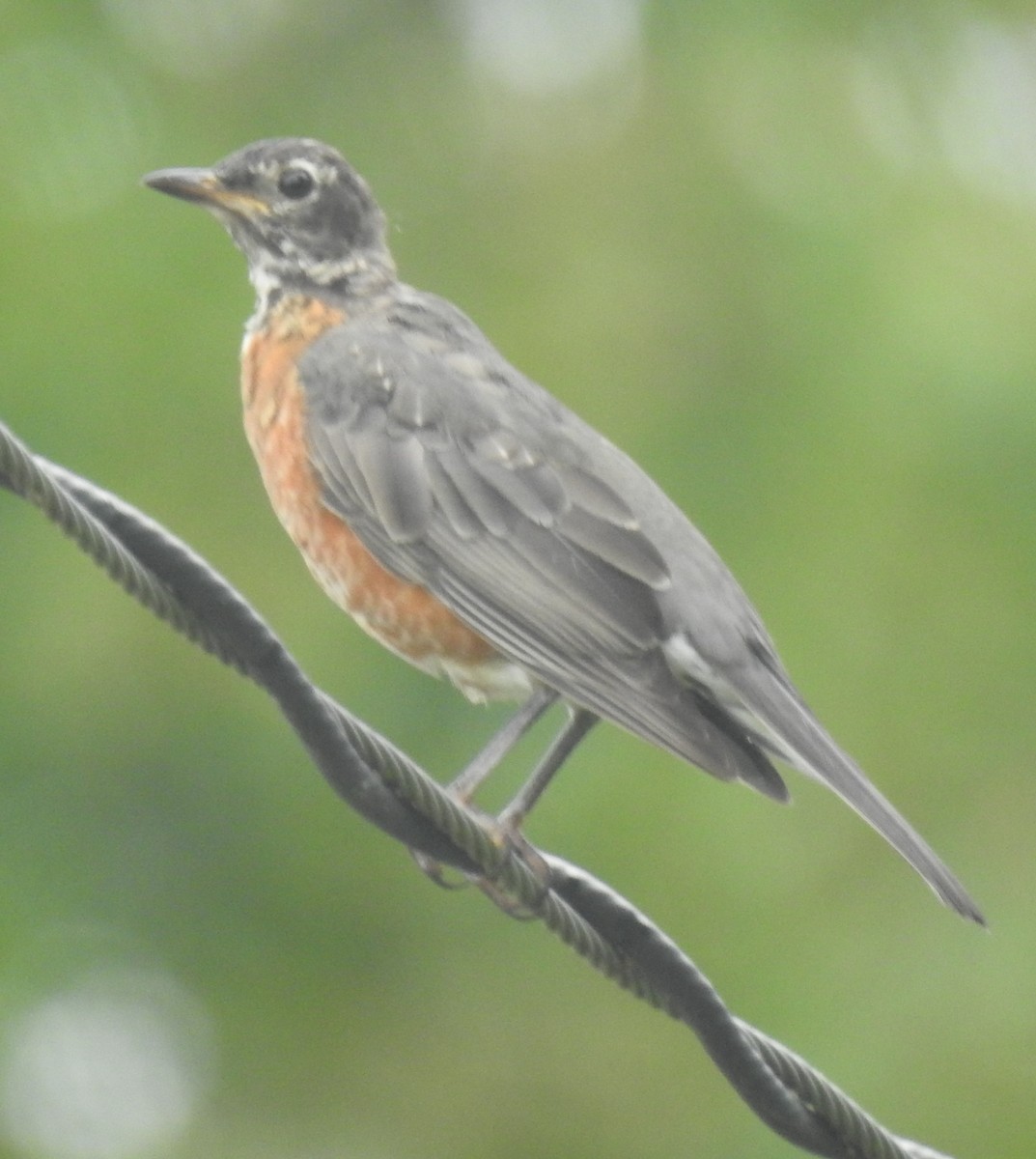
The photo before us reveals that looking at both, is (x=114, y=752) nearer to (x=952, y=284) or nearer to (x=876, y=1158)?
(x=952, y=284)

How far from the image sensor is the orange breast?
4719 millimetres

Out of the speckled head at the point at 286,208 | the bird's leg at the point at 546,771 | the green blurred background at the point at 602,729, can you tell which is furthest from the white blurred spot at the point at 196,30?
the bird's leg at the point at 546,771

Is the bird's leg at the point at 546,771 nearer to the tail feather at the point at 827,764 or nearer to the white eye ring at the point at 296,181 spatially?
the tail feather at the point at 827,764

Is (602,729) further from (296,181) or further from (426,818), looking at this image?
(426,818)

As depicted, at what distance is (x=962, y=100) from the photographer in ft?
25.7

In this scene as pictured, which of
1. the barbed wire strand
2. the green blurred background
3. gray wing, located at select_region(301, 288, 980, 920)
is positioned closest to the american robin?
gray wing, located at select_region(301, 288, 980, 920)

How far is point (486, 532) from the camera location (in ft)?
15.7

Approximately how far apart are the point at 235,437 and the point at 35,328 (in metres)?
0.72

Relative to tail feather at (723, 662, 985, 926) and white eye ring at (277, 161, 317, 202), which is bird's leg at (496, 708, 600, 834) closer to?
tail feather at (723, 662, 985, 926)

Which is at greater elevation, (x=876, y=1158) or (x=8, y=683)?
(x=876, y=1158)

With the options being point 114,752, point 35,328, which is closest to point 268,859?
point 114,752

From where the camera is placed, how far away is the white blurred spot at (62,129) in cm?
745

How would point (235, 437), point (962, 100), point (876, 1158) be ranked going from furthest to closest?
point (962, 100)
point (235, 437)
point (876, 1158)

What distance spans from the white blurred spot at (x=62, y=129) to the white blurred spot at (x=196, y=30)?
8.1 inches
